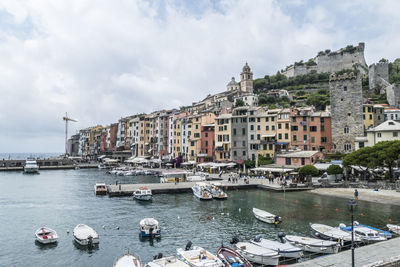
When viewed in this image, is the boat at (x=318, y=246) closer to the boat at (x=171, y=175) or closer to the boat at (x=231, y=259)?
the boat at (x=231, y=259)

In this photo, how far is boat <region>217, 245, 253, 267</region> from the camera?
19.2 m

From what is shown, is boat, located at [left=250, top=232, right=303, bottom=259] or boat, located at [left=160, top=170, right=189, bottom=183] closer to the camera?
boat, located at [left=250, top=232, right=303, bottom=259]

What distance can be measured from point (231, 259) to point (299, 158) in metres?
48.2

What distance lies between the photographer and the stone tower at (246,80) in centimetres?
14688

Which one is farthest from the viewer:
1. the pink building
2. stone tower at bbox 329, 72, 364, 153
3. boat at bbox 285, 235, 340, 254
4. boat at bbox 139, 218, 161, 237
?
stone tower at bbox 329, 72, 364, 153

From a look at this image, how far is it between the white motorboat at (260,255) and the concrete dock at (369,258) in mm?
3636

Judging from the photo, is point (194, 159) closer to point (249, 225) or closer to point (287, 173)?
point (287, 173)

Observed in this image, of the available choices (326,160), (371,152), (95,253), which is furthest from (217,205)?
(326,160)

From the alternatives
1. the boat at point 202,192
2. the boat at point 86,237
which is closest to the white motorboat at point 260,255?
the boat at point 86,237

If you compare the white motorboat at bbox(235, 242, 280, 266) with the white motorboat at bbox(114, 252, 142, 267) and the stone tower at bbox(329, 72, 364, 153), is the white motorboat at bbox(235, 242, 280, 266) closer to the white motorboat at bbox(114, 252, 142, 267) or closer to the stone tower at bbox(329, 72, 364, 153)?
the white motorboat at bbox(114, 252, 142, 267)

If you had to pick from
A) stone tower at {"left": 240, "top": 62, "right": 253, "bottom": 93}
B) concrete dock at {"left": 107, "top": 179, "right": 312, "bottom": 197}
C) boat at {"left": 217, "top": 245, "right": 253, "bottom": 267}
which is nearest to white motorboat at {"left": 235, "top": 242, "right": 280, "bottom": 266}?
boat at {"left": 217, "top": 245, "right": 253, "bottom": 267}

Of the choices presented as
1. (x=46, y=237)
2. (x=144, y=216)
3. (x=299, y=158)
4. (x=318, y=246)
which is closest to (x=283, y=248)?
(x=318, y=246)

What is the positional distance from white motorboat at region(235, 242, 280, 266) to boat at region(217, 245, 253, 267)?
151 centimetres

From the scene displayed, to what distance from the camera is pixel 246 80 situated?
147 metres
